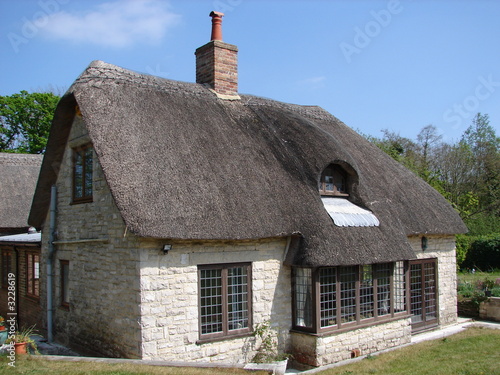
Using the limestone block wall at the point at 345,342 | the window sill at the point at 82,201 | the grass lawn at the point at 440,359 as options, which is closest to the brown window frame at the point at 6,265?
the window sill at the point at 82,201

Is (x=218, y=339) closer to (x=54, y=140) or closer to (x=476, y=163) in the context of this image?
(x=54, y=140)

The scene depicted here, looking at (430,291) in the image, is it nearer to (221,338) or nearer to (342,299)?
(342,299)

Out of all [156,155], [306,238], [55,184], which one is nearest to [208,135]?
[156,155]

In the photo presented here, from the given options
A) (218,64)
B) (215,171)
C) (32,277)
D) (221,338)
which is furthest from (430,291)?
(32,277)

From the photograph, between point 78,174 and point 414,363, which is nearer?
point 414,363

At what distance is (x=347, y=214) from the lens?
10656 millimetres

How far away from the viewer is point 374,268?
35.3 feet

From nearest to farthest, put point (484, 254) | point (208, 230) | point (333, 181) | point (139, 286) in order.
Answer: point (139, 286)
point (208, 230)
point (333, 181)
point (484, 254)

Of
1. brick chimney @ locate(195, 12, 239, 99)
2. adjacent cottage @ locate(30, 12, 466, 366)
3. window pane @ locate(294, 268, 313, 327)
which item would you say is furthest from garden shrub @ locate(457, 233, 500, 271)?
brick chimney @ locate(195, 12, 239, 99)

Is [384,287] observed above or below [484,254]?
above

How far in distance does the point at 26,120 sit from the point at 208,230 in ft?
98.8

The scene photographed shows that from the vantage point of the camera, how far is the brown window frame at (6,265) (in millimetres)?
14914

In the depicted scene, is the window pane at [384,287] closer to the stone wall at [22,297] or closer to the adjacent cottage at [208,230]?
the adjacent cottage at [208,230]

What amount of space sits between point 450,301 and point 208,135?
28.6ft
